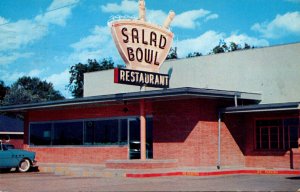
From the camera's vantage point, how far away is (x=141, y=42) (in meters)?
23.5

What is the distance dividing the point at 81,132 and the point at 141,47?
7.75 m

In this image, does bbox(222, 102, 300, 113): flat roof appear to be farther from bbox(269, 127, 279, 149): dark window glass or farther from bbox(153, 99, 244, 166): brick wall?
bbox(269, 127, 279, 149): dark window glass

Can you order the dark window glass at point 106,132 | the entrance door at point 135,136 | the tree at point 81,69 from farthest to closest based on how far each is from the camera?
the tree at point 81,69 → the dark window glass at point 106,132 → the entrance door at point 135,136

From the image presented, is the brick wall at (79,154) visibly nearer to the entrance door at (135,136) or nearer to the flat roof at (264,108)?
the entrance door at (135,136)

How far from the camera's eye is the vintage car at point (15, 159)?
77.1 feet

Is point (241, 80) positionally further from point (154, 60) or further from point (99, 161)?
point (99, 161)

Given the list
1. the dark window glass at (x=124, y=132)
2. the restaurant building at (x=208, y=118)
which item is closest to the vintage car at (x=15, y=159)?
the restaurant building at (x=208, y=118)

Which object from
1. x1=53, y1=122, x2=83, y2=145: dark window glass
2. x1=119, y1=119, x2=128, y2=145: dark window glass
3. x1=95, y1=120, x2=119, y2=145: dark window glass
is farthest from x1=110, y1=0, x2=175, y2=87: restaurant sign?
A: x1=53, y1=122, x2=83, y2=145: dark window glass

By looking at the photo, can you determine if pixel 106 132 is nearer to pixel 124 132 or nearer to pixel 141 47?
pixel 124 132

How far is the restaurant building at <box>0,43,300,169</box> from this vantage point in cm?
2325

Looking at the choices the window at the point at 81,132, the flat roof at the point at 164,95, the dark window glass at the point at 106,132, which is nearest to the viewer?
the flat roof at the point at 164,95

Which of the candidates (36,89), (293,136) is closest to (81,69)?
(36,89)

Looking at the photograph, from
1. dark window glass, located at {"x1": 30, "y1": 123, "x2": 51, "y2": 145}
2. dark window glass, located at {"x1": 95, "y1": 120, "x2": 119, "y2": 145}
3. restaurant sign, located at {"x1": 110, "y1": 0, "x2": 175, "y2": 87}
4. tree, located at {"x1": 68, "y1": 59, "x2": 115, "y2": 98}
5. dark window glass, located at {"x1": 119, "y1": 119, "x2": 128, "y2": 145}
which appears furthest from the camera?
tree, located at {"x1": 68, "y1": 59, "x2": 115, "y2": 98}

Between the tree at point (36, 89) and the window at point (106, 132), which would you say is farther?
the tree at point (36, 89)
